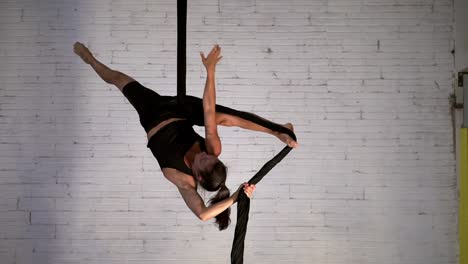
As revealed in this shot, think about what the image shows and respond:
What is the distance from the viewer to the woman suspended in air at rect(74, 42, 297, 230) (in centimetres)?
309

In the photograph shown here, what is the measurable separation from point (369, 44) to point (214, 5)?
169 cm

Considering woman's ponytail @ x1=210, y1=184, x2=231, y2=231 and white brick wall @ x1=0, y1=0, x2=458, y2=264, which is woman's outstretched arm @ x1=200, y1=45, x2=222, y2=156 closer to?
woman's ponytail @ x1=210, y1=184, x2=231, y2=231

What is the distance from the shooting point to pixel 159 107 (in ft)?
11.5

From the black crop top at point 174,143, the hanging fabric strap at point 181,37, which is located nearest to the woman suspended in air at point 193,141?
the black crop top at point 174,143

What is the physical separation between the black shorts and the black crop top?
8 centimetres

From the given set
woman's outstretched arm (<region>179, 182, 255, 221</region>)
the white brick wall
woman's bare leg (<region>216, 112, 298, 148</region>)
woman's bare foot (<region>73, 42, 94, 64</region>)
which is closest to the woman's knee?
woman's bare foot (<region>73, 42, 94, 64</region>)

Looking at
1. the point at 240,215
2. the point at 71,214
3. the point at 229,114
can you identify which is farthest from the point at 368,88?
the point at 71,214

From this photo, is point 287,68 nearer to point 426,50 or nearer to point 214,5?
point 214,5

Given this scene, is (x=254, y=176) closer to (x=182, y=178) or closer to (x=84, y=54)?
(x=182, y=178)


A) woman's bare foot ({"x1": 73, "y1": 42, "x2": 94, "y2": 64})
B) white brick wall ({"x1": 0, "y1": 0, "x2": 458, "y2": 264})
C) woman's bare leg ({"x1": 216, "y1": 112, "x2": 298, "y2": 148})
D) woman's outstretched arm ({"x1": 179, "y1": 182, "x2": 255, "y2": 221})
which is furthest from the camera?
white brick wall ({"x1": 0, "y1": 0, "x2": 458, "y2": 264})

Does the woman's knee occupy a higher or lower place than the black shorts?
higher

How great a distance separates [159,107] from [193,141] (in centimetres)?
36

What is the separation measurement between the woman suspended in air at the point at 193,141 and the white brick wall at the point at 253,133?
1.85m

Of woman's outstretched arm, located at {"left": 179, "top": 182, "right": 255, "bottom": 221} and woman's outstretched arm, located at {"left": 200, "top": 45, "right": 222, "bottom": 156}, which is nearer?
woman's outstretched arm, located at {"left": 200, "top": 45, "right": 222, "bottom": 156}
